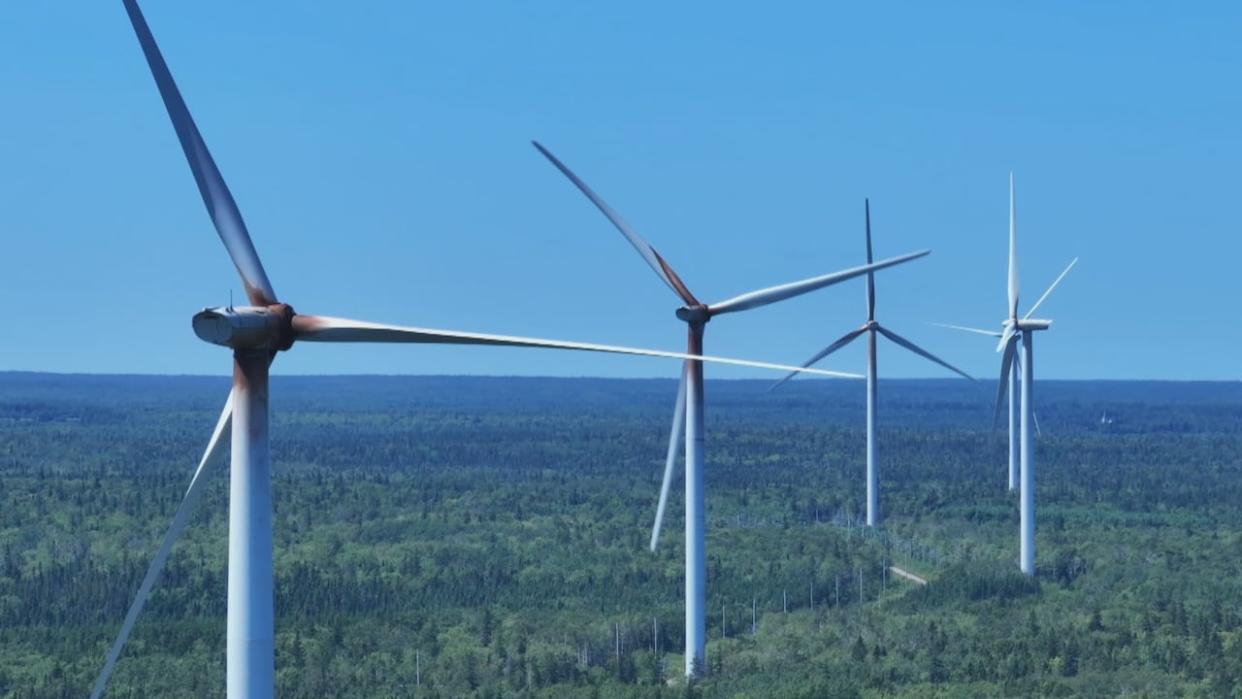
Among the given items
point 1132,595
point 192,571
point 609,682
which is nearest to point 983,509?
point 1132,595

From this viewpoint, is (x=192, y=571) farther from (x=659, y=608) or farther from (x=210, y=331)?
(x=210, y=331)

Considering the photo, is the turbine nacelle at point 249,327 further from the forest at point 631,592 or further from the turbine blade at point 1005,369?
the turbine blade at point 1005,369

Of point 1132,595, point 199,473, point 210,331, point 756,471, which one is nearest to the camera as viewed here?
point 210,331

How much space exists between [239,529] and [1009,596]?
61.0m

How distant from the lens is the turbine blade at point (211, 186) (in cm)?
2941

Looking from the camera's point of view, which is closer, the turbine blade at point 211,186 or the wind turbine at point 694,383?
the turbine blade at point 211,186

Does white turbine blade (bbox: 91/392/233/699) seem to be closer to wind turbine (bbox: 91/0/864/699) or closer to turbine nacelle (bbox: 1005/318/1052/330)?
wind turbine (bbox: 91/0/864/699)

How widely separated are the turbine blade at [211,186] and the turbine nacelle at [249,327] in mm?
667

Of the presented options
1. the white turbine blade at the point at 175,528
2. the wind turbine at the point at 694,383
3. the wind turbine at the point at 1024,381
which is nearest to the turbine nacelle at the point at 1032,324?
the wind turbine at the point at 1024,381

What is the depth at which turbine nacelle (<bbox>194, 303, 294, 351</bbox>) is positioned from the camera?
1078 inches

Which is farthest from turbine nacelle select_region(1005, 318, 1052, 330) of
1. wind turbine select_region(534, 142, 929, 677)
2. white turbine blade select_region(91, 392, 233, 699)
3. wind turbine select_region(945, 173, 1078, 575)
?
white turbine blade select_region(91, 392, 233, 699)

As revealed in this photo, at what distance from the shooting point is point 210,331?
27.4 meters

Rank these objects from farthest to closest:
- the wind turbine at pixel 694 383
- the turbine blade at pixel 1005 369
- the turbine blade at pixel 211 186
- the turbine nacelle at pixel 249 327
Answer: the turbine blade at pixel 1005 369, the wind turbine at pixel 694 383, the turbine blade at pixel 211 186, the turbine nacelle at pixel 249 327

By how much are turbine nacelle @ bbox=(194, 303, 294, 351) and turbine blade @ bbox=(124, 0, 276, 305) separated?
0.67m
